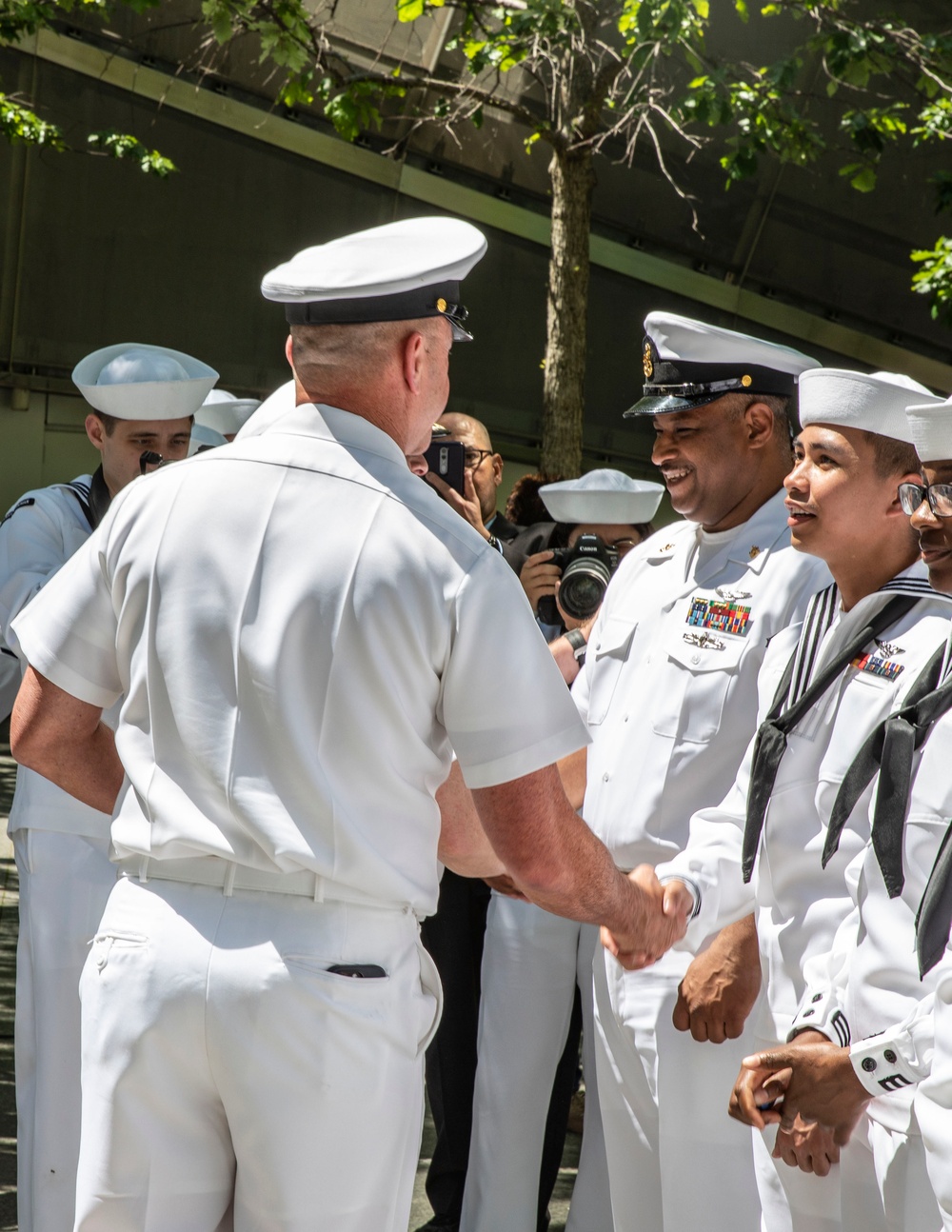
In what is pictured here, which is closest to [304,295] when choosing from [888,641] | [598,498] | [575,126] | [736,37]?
[888,641]

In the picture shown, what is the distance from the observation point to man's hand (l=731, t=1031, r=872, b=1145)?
2066mm

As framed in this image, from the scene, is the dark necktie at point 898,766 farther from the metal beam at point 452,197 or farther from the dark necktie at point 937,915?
the metal beam at point 452,197

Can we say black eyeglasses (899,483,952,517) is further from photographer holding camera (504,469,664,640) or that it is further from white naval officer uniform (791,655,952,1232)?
photographer holding camera (504,469,664,640)

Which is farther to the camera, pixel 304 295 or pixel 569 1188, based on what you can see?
pixel 569 1188

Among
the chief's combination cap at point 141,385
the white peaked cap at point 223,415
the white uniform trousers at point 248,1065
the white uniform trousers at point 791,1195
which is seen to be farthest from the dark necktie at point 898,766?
the white peaked cap at point 223,415

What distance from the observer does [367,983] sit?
1876 mm

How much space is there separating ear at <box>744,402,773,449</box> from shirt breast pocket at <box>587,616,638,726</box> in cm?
48

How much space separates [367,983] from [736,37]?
11.2m

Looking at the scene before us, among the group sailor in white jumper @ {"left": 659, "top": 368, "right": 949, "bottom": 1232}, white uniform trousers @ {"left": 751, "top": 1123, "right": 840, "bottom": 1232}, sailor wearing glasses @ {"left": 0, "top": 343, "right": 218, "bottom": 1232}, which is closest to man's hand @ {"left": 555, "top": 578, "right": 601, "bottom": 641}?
sailor in white jumper @ {"left": 659, "top": 368, "right": 949, "bottom": 1232}

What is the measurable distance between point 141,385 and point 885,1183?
99.3 inches

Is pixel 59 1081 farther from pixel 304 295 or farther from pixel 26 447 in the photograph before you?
pixel 26 447

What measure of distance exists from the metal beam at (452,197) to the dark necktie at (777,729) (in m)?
9.99

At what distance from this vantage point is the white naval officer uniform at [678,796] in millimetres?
2773

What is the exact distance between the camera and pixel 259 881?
74.1 inches
